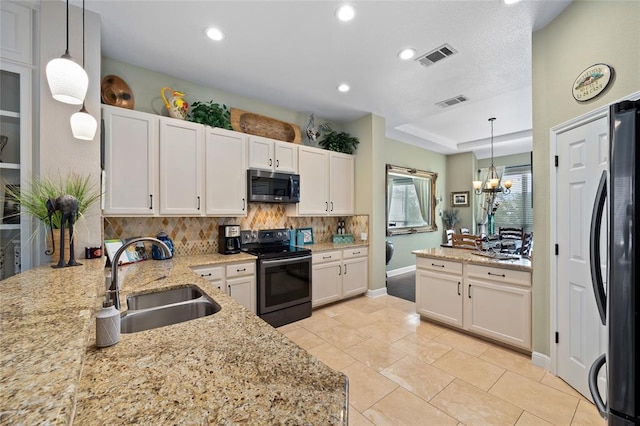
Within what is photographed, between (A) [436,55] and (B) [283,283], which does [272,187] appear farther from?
(A) [436,55]

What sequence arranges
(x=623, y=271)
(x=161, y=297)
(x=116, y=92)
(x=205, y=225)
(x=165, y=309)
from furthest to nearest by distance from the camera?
(x=205, y=225) → (x=116, y=92) → (x=161, y=297) → (x=165, y=309) → (x=623, y=271)

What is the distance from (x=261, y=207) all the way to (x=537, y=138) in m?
3.19

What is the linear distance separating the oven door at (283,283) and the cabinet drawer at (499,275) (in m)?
1.95

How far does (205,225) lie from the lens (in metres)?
3.34

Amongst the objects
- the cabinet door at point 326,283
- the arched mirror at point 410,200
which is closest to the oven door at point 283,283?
the cabinet door at point 326,283

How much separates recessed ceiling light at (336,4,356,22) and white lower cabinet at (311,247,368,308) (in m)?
2.66

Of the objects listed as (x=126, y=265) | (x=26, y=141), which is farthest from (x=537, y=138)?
(x=26, y=141)

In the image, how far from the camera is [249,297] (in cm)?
304

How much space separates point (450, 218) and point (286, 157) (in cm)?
542

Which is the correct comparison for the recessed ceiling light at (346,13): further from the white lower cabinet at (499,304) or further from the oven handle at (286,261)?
the white lower cabinet at (499,304)

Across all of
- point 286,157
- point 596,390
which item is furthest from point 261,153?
point 596,390

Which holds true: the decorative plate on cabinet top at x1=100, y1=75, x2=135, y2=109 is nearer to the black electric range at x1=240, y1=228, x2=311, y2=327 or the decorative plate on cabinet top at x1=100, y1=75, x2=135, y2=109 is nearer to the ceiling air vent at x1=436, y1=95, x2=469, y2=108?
the black electric range at x1=240, y1=228, x2=311, y2=327

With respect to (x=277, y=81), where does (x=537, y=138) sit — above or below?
below

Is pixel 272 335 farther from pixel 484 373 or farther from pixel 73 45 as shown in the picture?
pixel 73 45
